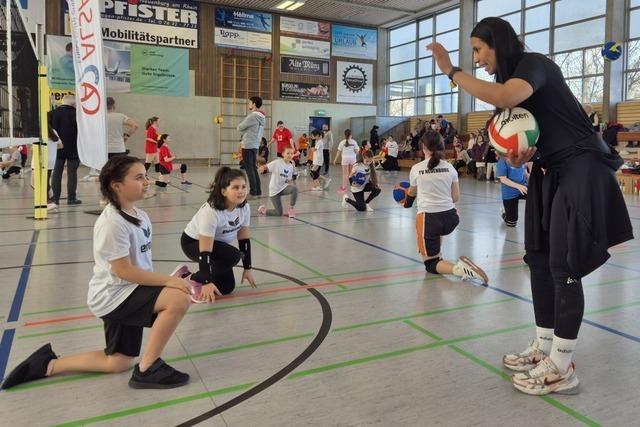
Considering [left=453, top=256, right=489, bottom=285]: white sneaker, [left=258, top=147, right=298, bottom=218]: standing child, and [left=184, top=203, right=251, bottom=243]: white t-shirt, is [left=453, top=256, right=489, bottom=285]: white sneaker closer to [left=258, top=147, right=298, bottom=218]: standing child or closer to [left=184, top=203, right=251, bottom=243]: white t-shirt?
[left=184, top=203, right=251, bottom=243]: white t-shirt

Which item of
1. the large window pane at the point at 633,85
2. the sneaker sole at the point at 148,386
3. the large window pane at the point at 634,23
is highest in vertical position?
the large window pane at the point at 634,23

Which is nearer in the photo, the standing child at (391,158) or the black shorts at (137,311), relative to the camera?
the black shorts at (137,311)

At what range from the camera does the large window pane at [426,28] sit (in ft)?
77.4

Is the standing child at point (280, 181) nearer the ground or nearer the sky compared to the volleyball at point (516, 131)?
nearer the ground

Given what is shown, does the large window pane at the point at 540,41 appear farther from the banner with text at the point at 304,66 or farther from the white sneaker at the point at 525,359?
the white sneaker at the point at 525,359

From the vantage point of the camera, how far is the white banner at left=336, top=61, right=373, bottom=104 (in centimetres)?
2553

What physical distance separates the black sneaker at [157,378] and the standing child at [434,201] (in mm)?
2626

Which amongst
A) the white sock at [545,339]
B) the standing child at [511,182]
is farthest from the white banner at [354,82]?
the white sock at [545,339]

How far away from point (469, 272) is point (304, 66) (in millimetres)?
21587

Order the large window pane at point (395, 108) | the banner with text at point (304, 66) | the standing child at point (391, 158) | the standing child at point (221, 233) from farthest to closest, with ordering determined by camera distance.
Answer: the large window pane at point (395, 108) → the banner with text at point (304, 66) → the standing child at point (391, 158) → the standing child at point (221, 233)

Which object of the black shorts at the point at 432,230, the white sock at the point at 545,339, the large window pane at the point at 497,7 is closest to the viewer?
the white sock at the point at 545,339

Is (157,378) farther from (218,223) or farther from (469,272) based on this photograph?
(469,272)

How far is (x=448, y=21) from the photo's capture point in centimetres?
2267

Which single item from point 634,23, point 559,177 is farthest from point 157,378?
point 634,23
